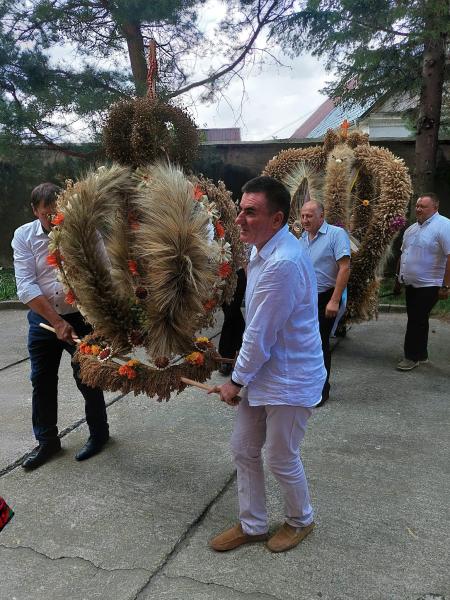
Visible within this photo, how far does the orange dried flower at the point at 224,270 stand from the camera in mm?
2762

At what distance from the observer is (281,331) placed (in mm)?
2141

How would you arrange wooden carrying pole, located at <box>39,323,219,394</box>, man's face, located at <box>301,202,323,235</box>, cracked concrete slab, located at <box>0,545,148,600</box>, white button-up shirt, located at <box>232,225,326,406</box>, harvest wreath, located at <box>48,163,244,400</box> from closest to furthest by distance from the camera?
white button-up shirt, located at <box>232,225,326,406</box> → cracked concrete slab, located at <box>0,545,148,600</box> → wooden carrying pole, located at <box>39,323,219,394</box> → harvest wreath, located at <box>48,163,244,400</box> → man's face, located at <box>301,202,323,235</box>

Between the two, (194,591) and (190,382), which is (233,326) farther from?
(194,591)

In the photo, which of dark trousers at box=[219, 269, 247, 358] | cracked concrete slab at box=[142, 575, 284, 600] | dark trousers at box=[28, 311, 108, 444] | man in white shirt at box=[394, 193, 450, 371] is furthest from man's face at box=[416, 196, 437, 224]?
cracked concrete slab at box=[142, 575, 284, 600]

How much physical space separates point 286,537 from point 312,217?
2.40 m

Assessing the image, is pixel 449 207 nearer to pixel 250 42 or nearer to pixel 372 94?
pixel 372 94

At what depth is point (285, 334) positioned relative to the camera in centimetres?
214

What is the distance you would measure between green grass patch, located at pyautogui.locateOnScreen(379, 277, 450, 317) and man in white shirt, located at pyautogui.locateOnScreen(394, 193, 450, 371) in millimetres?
1414

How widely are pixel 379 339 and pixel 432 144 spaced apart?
10.1 ft

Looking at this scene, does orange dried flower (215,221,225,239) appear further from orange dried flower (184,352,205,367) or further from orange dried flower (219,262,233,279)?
orange dried flower (184,352,205,367)

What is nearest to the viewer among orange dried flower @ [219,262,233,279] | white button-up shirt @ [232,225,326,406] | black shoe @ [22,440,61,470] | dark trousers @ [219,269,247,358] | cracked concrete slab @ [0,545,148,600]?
white button-up shirt @ [232,225,326,406]

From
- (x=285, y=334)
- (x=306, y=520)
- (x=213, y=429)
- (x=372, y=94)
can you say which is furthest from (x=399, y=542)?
(x=372, y=94)

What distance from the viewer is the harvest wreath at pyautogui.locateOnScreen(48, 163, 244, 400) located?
8.29 feet

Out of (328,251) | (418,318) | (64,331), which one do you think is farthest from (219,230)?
(418,318)
